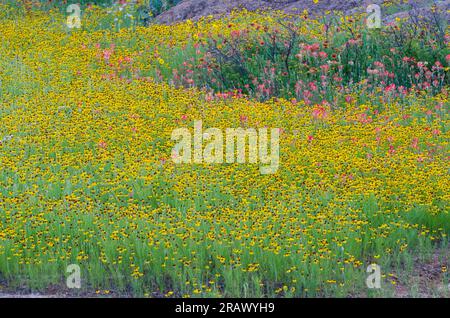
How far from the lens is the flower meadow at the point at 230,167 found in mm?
6465

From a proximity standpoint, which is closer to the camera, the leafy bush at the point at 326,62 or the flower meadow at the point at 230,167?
the flower meadow at the point at 230,167

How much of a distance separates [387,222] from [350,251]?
711 millimetres

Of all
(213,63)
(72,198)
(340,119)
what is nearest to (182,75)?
(213,63)

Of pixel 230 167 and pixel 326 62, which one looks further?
pixel 326 62

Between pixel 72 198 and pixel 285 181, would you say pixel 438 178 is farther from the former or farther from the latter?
pixel 72 198

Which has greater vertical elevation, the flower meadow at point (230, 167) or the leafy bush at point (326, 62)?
the leafy bush at point (326, 62)

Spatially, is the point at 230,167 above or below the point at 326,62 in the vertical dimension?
below

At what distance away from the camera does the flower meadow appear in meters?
6.46

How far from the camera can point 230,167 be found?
8320 mm

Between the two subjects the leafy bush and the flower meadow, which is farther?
the leafy bush

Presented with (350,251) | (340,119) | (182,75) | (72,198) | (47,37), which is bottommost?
(350,251)

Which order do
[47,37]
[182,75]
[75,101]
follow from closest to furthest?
1. [75,101]
2. [182,75]
3. [47,37]

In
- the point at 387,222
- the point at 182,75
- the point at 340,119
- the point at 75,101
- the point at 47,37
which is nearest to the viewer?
the point at 387,222

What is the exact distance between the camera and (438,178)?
781cm
